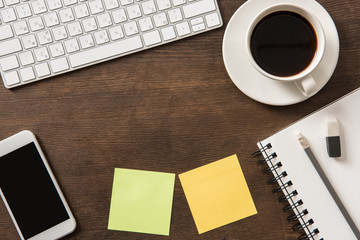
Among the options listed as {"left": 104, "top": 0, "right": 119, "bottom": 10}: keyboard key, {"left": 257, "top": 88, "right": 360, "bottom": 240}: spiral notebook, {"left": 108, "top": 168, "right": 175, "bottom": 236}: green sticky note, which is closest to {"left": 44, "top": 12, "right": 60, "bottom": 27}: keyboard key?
{"left": 104, "top": 0, "right": 119, "bottom": 10}: keyboard key

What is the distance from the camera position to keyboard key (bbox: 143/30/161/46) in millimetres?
688

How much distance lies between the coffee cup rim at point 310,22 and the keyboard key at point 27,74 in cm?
42

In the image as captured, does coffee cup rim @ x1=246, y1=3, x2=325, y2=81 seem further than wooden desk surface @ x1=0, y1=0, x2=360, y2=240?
No

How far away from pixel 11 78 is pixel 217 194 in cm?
48

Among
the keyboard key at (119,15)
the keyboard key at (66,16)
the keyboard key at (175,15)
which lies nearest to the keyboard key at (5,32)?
the keyboard key at (66,16)

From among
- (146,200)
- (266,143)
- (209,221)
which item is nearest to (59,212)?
(146,200)

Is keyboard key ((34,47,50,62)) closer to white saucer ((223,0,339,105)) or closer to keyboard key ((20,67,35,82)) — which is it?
keyboard key ((20,67,35,82))

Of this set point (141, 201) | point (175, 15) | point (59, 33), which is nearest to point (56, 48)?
point (59, 33)

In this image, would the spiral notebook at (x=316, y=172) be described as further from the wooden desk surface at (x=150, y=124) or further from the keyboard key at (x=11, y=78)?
the keyboard key at (x=11, y=78)

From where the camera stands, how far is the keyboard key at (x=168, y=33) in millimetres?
687

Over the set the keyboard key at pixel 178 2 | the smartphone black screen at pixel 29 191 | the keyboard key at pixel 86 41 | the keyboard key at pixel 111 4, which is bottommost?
the smartphone black screen at pixel 29 191

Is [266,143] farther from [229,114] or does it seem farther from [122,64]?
[122,64]

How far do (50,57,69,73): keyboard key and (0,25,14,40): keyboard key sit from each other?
10 cm

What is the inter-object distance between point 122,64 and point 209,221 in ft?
1.21
